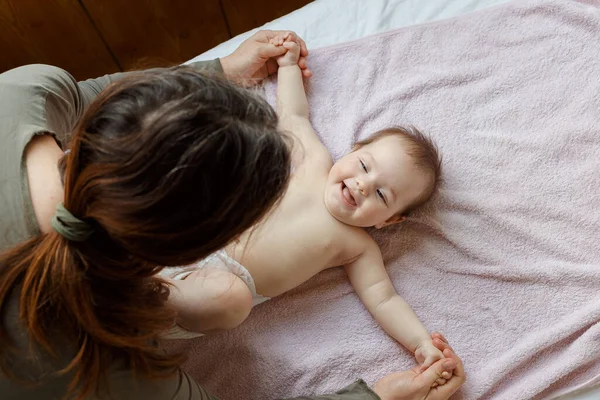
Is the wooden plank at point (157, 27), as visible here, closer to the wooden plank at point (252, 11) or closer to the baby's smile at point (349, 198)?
the wooden plank at point (252, 11)

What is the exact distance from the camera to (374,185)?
1.04 meters

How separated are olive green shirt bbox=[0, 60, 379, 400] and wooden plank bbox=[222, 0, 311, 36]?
732 millimetres

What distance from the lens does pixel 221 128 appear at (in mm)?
554

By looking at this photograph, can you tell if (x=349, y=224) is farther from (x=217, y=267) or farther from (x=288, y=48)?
(x=288, y=48)

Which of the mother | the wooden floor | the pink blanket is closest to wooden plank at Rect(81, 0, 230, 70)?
the wooden floor

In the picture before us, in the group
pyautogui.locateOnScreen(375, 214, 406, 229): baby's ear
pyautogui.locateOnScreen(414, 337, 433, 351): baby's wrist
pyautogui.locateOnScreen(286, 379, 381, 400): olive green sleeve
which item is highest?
pyautogui.locateOnScreen(375, 214, 406, 229): baby's ear

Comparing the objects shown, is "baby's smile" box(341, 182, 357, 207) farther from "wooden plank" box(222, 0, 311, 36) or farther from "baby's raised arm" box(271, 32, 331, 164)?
"wooden plank" box(222, 0, 311, 36)

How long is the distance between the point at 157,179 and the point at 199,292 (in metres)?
0.37

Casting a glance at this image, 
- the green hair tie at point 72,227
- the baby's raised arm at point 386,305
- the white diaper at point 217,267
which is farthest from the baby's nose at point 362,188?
the green hair tie at point 72,227

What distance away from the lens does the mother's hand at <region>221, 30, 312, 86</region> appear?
115 centimetres

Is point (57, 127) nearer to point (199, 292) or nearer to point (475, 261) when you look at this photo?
point (199, 292)

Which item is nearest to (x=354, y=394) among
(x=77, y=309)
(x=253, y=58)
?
(x=77, y=309)

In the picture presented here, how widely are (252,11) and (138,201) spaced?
44.2 inches

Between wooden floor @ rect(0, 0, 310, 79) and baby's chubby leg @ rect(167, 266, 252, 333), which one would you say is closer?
baby's chubby leg @ rect(167, 266, 252, 333)
